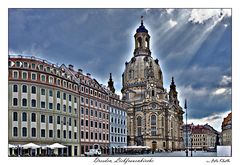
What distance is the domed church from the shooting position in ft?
82.6

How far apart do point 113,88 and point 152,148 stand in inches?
160

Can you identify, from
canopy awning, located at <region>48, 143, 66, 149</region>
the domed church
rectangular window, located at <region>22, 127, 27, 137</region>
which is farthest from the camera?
the domed church

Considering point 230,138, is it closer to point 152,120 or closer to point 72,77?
point 72,77

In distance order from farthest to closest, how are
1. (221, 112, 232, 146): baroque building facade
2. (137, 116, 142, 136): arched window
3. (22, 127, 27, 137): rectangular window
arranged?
(137, 116, 142, 136): arched window, (22, 127, 27, 137): rectangular window, (221, 112, 232, 146): baroque building facade

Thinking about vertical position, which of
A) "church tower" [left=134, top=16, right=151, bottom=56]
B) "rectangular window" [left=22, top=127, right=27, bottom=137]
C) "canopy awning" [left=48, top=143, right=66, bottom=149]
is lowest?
"canopy awning" [left=48, top=143, right=66, bottom=149]

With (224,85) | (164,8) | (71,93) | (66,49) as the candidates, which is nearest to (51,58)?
(66,49)

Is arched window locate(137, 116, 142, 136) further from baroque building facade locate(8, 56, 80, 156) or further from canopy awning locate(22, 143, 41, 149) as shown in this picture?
canopy awning locate(22, 143, 41, 149)

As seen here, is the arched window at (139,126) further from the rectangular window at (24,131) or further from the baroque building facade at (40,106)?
the rectangular window at (24,131)

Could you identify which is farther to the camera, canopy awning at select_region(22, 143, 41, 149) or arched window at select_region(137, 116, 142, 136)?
arched window at select_region(137, 116, 142, 136)

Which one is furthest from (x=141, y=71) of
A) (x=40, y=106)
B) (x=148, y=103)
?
(x=40, y=106)

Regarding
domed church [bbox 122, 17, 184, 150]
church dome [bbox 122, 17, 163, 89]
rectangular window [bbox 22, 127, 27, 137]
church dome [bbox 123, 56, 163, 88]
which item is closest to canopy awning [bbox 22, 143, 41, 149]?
rectangular window [bbox 22, 127, 27, 137]

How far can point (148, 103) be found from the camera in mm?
35312

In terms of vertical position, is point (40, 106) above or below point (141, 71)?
below

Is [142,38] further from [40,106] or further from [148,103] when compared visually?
[148,103]
